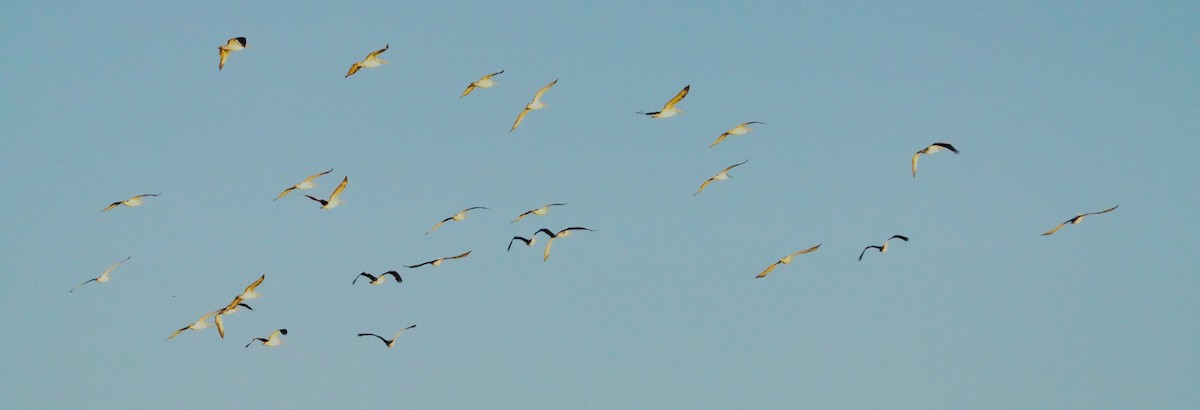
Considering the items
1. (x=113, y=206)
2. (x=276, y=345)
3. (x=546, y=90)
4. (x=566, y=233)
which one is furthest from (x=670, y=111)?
(x=113, y=206)

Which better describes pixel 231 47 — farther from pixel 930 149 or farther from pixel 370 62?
pixel 930 149

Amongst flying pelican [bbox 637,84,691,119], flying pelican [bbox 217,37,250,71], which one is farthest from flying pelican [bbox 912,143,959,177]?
flying pelican [bbox 217,37,250,71]

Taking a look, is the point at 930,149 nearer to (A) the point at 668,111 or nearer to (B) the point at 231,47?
(A) the point at 668,111

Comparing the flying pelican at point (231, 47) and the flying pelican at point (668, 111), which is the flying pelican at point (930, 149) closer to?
the flying pelican at point (668, 111)

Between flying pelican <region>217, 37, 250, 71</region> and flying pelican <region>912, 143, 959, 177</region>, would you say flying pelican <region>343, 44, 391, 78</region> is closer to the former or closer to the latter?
flying pelican <region>217, 37, 250, 71</region>

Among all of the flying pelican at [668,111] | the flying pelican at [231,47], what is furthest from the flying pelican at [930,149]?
the flying pelican at [231,47]

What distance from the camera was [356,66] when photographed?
59406 millimetres

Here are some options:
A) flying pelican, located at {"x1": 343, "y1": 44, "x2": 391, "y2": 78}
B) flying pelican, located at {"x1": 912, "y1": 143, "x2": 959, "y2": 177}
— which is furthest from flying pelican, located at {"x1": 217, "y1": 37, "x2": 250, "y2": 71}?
flying pelican, located at {"x1": 912, "y1": 143, "x2": 959, "y2": 177}

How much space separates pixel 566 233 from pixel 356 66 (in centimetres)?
1199

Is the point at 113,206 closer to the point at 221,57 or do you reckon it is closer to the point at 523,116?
the point at 221,57

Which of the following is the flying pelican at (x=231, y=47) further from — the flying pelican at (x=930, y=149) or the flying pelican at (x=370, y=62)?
the flying pelican at (x=930, y=149)

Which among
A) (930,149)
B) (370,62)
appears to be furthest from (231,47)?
(930,149)

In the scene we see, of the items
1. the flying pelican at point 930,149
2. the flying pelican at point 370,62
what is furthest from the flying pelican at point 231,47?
the flying pelican at point 930,149

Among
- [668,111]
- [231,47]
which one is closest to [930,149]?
[668,111]
